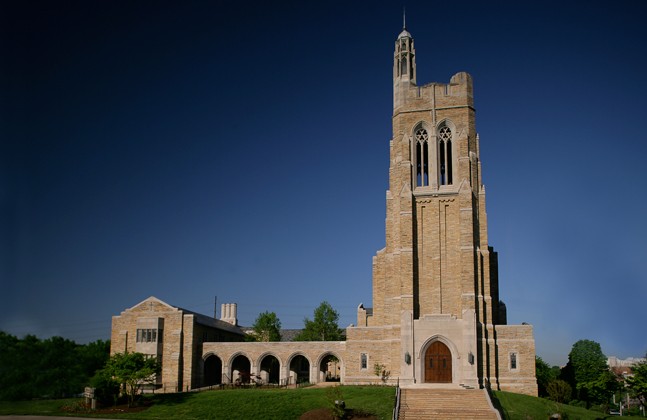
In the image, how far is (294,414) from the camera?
3747 cm

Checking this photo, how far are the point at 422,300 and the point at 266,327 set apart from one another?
31.8m

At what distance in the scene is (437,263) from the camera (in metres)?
48.7

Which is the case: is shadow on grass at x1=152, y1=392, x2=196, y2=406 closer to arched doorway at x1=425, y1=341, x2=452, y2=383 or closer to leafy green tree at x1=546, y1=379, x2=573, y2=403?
arched doorway at x1=425, y1=341, x2=452, y2=383

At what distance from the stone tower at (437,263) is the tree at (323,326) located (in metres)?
25.3

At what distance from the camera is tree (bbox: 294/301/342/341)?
A: 74.9 metres

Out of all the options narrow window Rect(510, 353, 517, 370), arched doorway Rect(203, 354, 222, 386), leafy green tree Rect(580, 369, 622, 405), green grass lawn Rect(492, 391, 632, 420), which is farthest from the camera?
leafy green tree Rect(580, 369, 622, 405)

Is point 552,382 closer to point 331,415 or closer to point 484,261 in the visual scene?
point 484,261

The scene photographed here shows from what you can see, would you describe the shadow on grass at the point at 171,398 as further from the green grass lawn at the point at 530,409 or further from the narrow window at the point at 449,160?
the narrow window at the point at 449,160

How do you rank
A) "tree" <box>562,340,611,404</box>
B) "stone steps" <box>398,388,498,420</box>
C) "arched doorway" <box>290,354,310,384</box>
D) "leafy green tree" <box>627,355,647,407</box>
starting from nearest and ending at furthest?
1. "stone steps" <box>398,388,498,420</box>
2. "leafy green tree" <box>627,355,647,407</box>
3. "arched doorway" <box>290,354,310,384</box>
4. "tree" <box>562,340,611,404</box>

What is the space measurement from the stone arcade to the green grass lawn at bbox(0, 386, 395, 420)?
557cm

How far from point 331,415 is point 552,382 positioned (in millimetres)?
19644

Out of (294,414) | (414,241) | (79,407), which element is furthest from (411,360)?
(79,407)

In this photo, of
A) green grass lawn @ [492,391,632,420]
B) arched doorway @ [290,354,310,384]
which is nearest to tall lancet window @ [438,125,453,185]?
green grass lawn @ [492,391,632,420]

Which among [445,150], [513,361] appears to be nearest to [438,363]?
[513,361]
